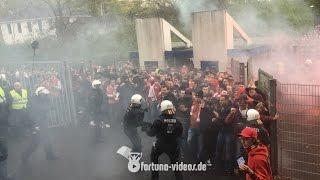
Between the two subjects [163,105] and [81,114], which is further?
[81,114]

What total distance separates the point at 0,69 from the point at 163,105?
832 centimetres

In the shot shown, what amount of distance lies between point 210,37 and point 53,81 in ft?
28.2

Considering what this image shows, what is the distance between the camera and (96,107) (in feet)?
38.3

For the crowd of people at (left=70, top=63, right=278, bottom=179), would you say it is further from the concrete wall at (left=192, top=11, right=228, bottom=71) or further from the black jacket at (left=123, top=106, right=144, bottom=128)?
the concrete wall at (left=192, top=11, right=228, bottom=71)

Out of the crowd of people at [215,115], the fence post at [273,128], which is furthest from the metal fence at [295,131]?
Result: the crowd of people at [215,115]

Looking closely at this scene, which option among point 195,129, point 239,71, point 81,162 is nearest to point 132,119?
point 195,129

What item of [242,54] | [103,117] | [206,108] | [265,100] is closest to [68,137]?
[103,117]

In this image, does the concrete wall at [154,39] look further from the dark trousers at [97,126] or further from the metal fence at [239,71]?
the dark trousers at [97,126]

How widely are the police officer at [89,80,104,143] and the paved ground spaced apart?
12.7 inches

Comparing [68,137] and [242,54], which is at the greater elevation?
[242,54]

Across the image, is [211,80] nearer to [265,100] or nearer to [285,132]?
[265,100]

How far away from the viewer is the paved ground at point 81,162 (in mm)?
8938

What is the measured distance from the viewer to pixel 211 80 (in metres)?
11.2

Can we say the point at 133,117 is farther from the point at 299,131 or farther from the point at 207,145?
the point at 299,131
